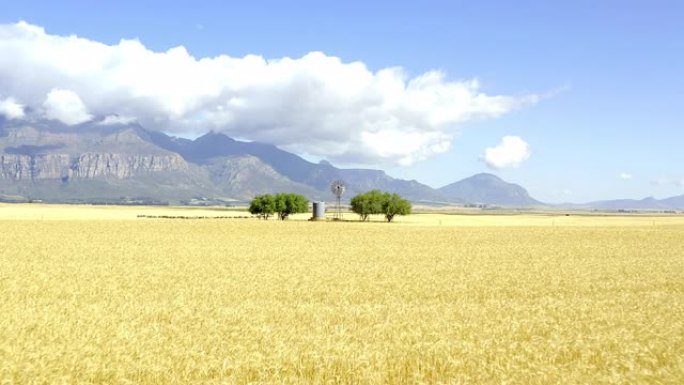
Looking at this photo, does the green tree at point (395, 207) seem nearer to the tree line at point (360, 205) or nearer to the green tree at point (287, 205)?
the tree line at point (360, 205)

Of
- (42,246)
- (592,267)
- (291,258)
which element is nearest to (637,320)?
(592,267)

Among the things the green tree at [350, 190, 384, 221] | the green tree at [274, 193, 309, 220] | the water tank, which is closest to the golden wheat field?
the green tree at [350, 190, 384, 221]

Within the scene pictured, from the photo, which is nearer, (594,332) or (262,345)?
(262,345)

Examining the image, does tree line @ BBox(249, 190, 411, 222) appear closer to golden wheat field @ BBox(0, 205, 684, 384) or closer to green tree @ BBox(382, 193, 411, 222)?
green tree @ BBox(382, 193, 411, 222)

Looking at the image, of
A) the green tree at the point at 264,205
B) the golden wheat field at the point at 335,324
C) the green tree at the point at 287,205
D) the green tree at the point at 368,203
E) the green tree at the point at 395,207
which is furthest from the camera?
the green tree at the point at 287,205

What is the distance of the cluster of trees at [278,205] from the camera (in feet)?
508

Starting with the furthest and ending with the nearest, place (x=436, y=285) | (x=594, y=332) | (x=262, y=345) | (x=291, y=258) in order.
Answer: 1. (x=291, y=258)
2. (x=436, y=285)
3. (x=594, y=332)
4. (x=262, y=345)

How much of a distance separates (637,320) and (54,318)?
16.3m

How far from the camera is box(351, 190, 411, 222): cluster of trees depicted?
5861 inches

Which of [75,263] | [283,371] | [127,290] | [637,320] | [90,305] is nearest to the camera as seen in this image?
[283,371]

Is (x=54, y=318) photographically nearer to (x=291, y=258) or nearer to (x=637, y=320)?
(x=637, y=320)

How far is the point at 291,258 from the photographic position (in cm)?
4269

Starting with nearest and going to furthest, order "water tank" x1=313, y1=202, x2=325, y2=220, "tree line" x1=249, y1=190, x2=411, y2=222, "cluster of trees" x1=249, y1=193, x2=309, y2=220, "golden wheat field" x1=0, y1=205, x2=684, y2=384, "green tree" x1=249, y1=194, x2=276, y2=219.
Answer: "golden wheat field" x1=0, y1=205, x2=684, y2=384
"tree line" x1=249, y1=190, x2=411, y2=222
"green tree" x1=249, y1=194, x2=276, y2=219
"cluster of trees" x1=249, y1=193, x2=309, y2=220
"water tank" x1=313, y1=202, x2=325, y2=220

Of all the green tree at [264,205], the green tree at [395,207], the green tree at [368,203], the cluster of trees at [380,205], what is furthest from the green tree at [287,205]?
the green tree at [395,207]
